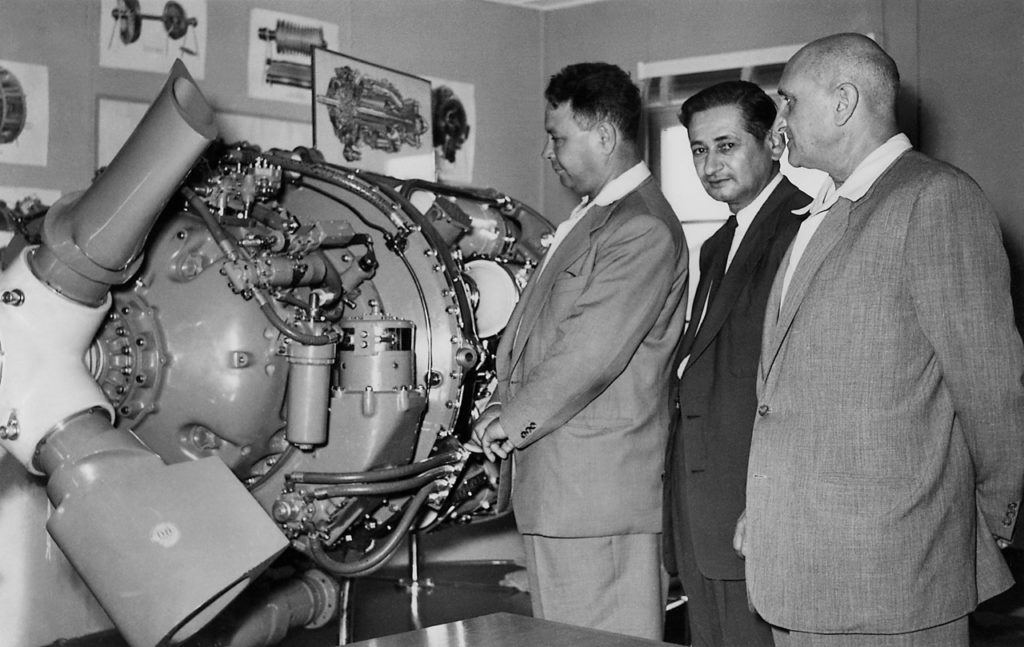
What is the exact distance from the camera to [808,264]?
2.06 meters

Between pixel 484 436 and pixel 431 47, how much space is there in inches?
111

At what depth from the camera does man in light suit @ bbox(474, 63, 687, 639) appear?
265 cm

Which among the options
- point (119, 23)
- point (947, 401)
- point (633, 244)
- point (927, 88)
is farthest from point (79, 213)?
point (927, 88)

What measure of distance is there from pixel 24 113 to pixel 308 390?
1.56 meters

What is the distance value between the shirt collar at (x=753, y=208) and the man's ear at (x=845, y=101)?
22.1 inches

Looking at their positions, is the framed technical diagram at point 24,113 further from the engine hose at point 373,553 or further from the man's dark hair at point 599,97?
the man's dark hair at point 599,97

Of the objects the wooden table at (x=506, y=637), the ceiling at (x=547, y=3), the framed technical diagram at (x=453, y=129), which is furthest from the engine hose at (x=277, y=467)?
the ceiling at (x=547, y=3)

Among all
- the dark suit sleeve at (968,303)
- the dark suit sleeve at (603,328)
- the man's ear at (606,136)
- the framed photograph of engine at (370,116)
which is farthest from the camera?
the framed photograph of engine at (370,116)

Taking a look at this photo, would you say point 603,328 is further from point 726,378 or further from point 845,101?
point 845,101

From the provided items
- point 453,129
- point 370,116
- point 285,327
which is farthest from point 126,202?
point 453,129

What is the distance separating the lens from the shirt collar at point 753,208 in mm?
2648

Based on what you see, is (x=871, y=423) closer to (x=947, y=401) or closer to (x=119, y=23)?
(x=947, y=401)

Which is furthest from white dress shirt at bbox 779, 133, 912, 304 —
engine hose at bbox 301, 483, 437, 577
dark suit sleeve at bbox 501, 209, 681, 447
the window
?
the window

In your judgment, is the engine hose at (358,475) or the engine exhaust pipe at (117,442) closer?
the engine exhaust pipe at (117,442)
